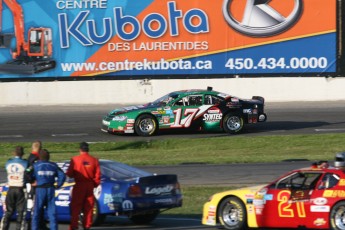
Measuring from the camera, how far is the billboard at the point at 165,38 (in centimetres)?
3934

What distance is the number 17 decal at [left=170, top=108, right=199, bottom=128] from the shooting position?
30.0 m

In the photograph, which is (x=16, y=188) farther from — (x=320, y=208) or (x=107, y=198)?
(x=320, y=208)

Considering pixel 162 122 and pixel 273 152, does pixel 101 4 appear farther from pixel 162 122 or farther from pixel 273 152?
pixel 273 152

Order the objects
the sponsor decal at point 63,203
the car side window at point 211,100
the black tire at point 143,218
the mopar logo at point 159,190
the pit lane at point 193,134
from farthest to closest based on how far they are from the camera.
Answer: the car side window at point 211,100, the pit lane at point 193,134, the black tire at point 143,218, the sponsor decal at point 63,203, the mopar logo at point 159,190

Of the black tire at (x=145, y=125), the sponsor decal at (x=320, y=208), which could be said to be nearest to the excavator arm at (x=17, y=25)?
the black tire at (x=145, y=125)

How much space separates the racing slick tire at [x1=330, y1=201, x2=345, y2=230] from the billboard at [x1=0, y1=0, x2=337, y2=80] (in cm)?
2541

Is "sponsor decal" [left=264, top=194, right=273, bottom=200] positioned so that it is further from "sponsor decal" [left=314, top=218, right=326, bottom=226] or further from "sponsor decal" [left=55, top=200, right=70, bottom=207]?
"sponsor decal" [left=55, top=200, right=70, bottom=207]

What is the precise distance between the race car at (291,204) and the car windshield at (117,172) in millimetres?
1324

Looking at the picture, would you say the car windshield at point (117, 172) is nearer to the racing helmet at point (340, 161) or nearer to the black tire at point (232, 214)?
the black tire at point (232, 214)

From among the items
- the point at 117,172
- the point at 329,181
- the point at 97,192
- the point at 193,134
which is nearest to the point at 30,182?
the point at 97,192

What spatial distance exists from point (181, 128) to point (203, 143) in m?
1.79

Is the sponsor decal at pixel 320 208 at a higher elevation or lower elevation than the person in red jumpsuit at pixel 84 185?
lower

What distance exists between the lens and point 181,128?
30391mm

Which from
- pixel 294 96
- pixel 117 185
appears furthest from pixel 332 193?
pixel 294 96
